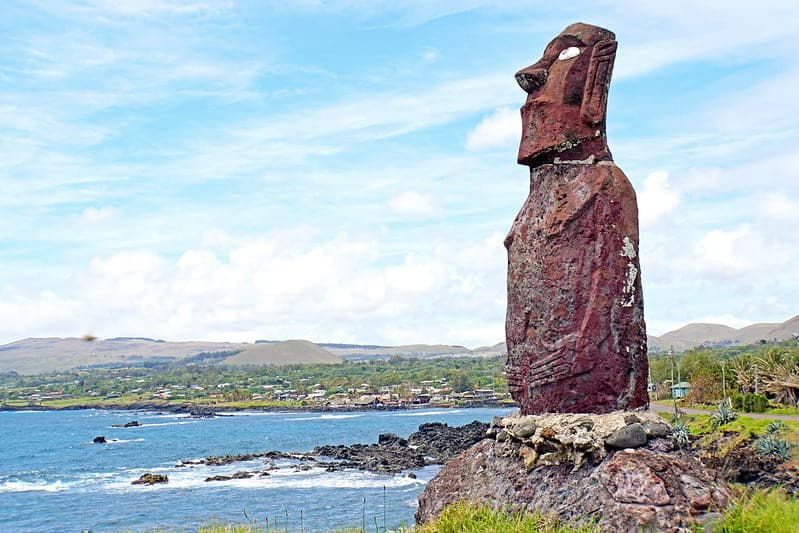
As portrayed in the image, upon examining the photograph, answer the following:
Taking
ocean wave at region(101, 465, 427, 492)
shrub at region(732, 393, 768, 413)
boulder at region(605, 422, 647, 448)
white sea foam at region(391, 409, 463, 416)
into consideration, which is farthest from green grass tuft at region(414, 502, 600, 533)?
white sea foam at region(391, 409, 463, 416)

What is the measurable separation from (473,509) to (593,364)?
225 cm

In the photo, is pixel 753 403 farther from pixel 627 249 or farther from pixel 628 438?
pixel 628 438

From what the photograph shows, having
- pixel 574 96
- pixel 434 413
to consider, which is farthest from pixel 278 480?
pixel 434 413

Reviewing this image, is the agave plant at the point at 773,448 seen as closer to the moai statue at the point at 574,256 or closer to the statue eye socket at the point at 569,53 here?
the moai statue at the point at 574,256

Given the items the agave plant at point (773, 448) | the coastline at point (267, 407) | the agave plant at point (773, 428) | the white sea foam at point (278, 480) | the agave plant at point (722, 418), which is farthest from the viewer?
the coastline at point (267, 407)

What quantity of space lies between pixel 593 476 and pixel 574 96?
469cm

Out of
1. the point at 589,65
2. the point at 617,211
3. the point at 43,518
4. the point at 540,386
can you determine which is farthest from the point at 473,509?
the point at 43,518

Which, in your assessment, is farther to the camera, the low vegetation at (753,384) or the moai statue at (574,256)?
the low vegetation at (753,384)

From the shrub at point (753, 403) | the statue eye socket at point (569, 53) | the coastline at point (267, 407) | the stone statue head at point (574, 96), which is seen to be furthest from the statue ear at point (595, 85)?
the coastline at point (267, 407)

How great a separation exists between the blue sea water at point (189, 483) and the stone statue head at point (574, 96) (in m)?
5.12

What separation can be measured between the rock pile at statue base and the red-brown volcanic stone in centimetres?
36

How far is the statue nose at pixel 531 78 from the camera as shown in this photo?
11508 mm

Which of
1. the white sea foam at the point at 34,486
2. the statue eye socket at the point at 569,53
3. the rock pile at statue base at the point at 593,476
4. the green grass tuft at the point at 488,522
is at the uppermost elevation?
the statue eye socket at the point at 569,53

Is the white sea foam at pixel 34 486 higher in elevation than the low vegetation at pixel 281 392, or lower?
lower
